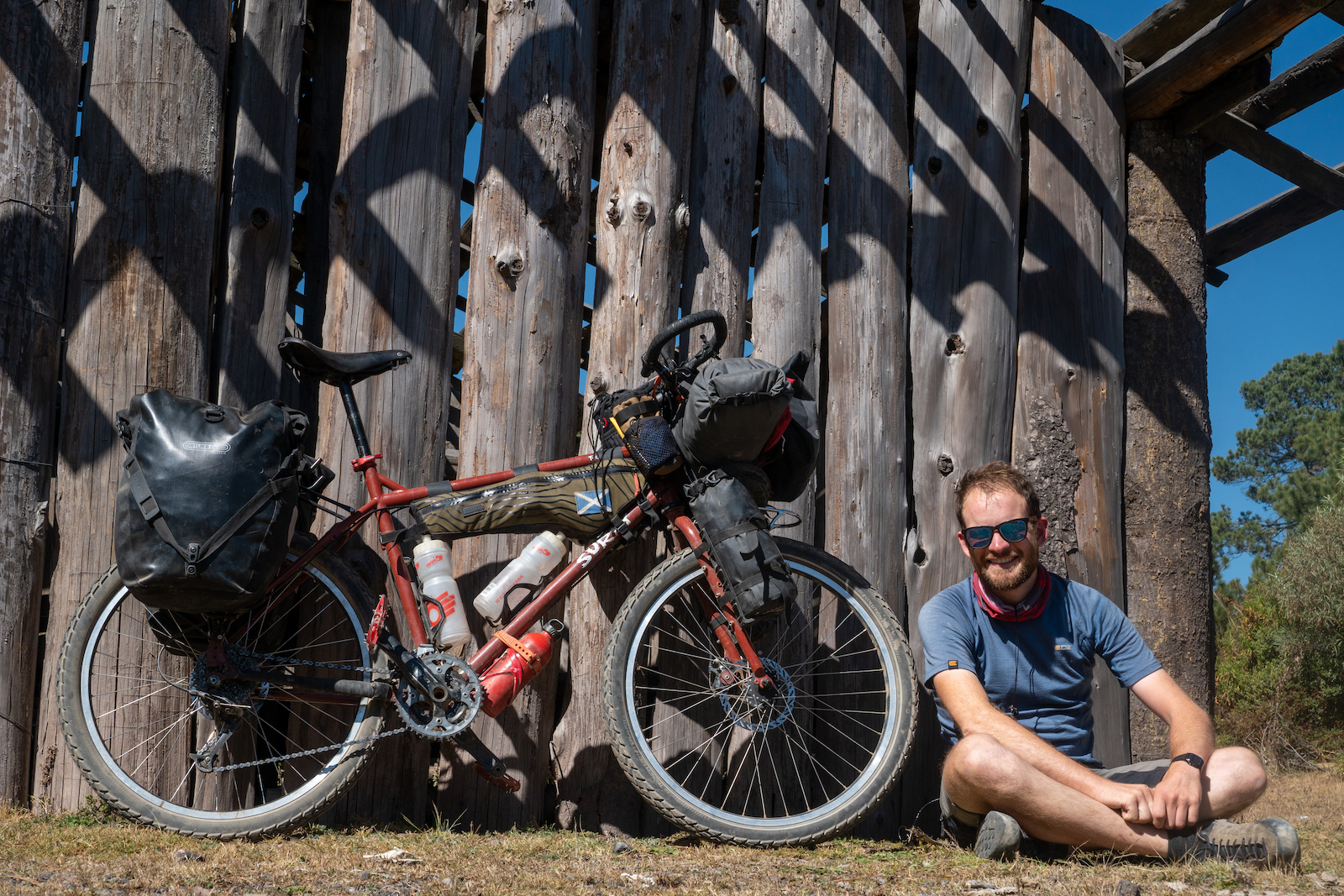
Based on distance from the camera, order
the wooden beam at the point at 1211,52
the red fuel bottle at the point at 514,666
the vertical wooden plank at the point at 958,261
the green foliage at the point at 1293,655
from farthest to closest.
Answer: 1. the green foliage at the point at 1293,655
2. the vertical wooden plank at the point at 958,261
3. the wooden beam at the point at 1211,52
4. the red fuel bottle at the point at 514,666

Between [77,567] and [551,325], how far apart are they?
177 centimetres

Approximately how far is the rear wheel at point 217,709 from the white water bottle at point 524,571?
1.20 ft

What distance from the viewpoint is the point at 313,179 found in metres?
3.66

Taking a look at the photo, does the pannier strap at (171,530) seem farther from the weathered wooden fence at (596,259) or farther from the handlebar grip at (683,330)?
the handlebar grip at (683,330)

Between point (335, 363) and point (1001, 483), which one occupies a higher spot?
point (335, 363)

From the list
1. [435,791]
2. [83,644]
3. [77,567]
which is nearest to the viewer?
[83,644]

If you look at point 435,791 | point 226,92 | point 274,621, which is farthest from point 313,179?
point 435,791

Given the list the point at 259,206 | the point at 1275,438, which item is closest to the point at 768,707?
the point at 259,206

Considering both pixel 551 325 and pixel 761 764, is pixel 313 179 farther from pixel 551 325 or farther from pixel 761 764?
pixel 761 764

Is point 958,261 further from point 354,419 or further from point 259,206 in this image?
point 259,206

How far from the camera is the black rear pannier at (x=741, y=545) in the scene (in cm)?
286

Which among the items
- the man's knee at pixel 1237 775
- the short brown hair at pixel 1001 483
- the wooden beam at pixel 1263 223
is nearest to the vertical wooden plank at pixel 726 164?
the short brown hair at pixel 1001 483

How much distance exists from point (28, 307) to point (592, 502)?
6.45 feet

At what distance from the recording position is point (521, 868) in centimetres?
250
